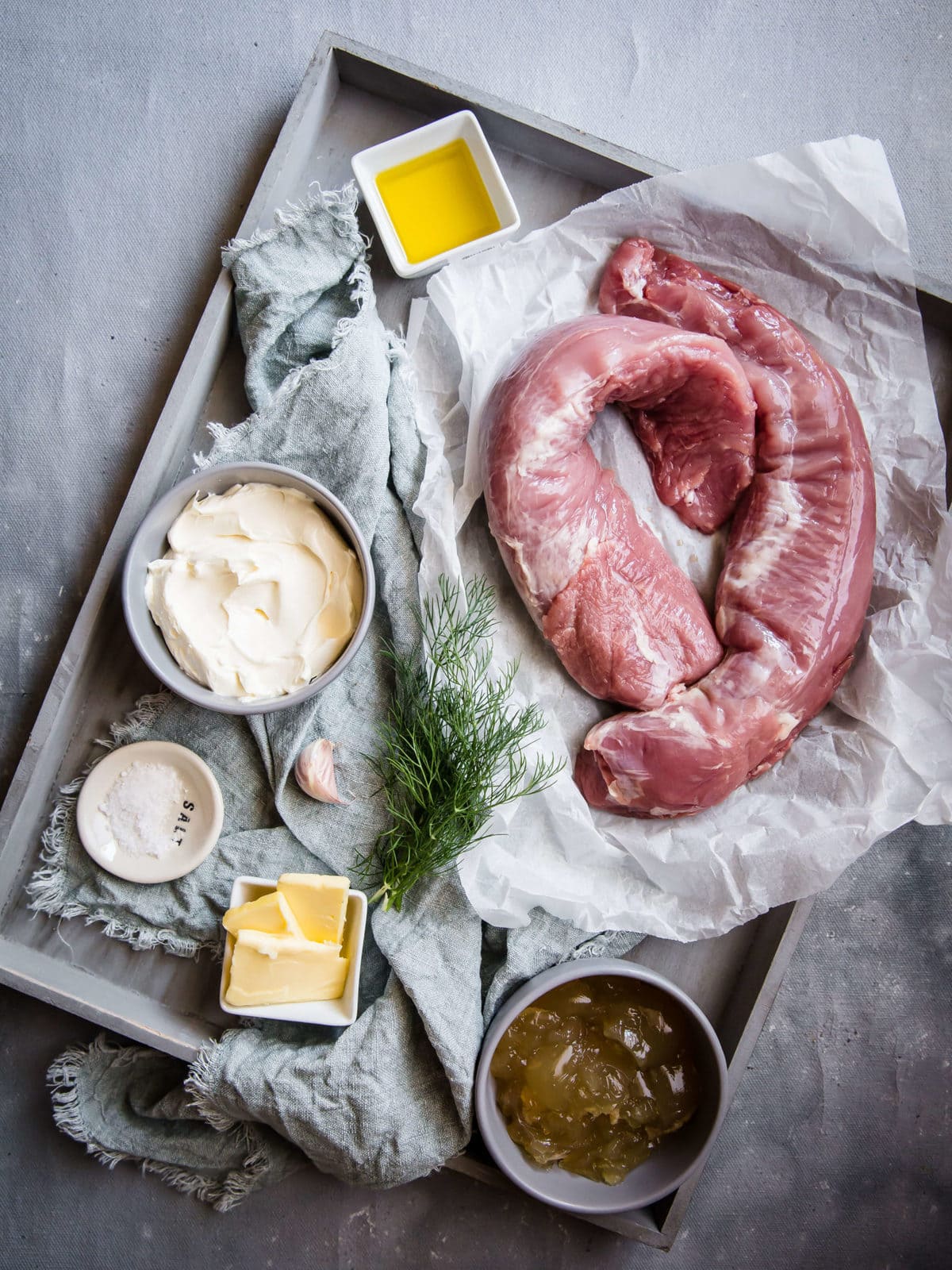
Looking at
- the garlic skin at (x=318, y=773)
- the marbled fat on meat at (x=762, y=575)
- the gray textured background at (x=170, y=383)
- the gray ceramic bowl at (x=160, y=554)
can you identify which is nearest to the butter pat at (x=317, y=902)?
the garlic skin at (x=318, y=773)

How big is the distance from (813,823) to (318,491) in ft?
3.24

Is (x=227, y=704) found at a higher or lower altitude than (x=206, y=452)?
lower

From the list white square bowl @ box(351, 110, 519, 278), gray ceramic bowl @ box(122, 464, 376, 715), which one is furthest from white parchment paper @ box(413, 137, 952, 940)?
gray ceramic bowl @ box(122, 464, 376, 715)

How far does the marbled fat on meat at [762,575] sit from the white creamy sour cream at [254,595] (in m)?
0.50

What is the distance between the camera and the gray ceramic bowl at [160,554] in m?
1.31

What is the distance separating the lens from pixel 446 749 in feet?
4.56

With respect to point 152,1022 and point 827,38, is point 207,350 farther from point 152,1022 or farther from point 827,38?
point 827,38

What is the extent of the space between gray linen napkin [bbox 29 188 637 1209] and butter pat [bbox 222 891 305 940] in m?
0.10

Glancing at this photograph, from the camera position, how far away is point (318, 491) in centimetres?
135

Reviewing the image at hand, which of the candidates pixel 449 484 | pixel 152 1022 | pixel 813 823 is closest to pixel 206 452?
pixel 449 484

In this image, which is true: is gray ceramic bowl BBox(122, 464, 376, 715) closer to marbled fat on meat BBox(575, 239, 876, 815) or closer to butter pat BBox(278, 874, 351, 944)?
butter pat BBox(278, 874, 351, 944)

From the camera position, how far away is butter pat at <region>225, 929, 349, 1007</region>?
Result: 4.25ft

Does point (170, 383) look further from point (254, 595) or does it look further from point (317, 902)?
point (317, 902)

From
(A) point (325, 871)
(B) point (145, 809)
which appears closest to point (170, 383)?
(B) point (145, 809)
